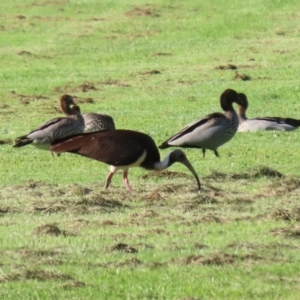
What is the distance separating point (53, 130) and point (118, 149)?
3918 millimetres

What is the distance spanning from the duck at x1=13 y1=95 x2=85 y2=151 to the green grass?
8.4 inches

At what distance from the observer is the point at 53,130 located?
16.0 meters

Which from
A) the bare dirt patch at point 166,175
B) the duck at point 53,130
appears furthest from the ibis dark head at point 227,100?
the bare dirt patch at point 166,175

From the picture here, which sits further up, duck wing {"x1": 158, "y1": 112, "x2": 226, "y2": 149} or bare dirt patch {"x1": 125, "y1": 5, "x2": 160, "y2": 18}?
duck wing {"x1": 158, "y1": 112, "x2": 226, "y2": 149}

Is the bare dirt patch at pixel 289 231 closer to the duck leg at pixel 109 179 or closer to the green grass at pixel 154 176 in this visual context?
the green grass at pixel 154 176

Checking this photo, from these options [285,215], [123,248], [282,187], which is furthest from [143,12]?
[123,248]

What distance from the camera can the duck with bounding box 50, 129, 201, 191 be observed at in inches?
467

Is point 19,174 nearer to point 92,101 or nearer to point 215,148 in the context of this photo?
point 215,148

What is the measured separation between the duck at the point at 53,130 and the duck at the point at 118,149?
125 inches

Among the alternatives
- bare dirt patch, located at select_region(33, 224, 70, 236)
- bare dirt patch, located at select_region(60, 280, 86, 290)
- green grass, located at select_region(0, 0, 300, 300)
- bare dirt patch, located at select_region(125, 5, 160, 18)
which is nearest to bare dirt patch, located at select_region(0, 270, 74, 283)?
green grass, located at select_region(0, 0, 300, 300)

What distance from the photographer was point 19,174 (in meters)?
14.0

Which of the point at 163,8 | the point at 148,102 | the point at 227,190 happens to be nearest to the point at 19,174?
the point at 227,190

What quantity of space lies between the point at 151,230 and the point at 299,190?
261 cm

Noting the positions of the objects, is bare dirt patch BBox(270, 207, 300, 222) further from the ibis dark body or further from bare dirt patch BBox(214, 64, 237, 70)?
bare dirt patch BBox(214, 64, 237, 70)
